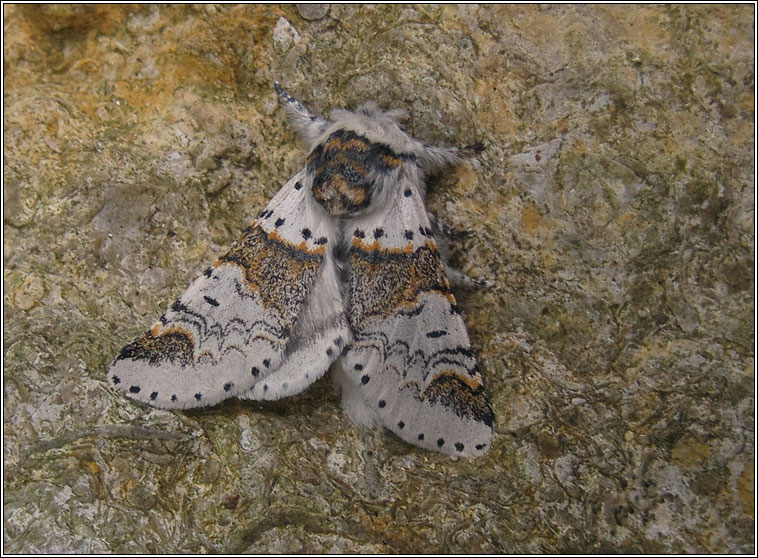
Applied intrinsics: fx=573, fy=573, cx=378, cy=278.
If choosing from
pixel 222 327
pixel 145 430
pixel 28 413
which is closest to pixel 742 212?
pixel 222 327

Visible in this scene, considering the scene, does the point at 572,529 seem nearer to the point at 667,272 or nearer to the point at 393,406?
the point at 393,406

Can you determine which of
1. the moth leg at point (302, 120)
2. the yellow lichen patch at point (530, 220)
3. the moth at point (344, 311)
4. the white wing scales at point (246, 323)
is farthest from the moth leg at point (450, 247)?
the moth leg at point (302, 120)

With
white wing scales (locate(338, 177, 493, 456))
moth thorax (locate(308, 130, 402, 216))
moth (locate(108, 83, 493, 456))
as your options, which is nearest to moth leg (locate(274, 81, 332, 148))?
moth (locate(108, 83, 493, 456))

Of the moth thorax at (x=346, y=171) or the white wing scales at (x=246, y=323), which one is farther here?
the moth thorax at (x=346, y=171)

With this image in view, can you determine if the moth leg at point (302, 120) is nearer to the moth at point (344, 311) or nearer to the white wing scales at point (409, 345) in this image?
the moth at point (344, 311)

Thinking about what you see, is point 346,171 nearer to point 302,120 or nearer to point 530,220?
point 302,120

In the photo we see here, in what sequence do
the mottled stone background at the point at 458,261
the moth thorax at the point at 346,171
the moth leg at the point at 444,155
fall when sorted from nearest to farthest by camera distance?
the mottled stone background at the point at 458,261
the moth thorax at the point at 346,171
the moth leg at the point at 444,155

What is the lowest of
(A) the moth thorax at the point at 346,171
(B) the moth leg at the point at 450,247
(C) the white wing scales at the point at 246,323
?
(C) the white wing scales at the point at 246,323

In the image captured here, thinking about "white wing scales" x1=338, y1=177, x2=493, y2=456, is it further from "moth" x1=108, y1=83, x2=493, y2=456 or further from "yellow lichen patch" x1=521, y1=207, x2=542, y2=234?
"yellow lichen patch" x1=521, y1=207, x2=542, y2=234

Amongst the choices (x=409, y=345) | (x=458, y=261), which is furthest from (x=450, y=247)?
(x=409, y=345)
